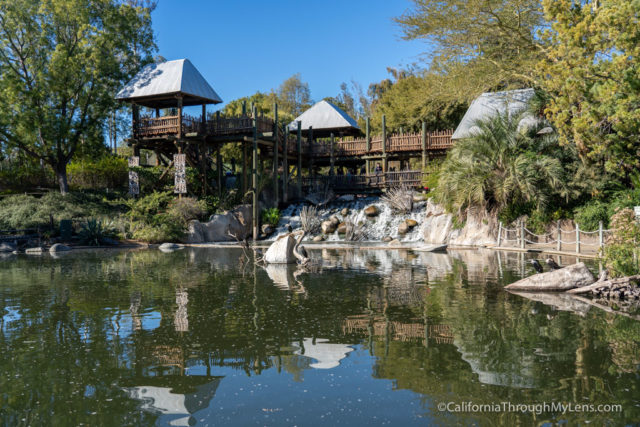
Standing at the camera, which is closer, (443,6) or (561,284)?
(561,284)

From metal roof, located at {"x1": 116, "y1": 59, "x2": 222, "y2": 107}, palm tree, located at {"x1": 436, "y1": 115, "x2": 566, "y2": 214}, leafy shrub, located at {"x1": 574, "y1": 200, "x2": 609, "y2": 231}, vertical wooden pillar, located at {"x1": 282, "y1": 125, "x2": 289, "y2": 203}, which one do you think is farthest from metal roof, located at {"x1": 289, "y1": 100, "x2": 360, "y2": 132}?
leafy shrub, located at {"x1": 574, "y1": 200, "x2": 609, "y2": 231}

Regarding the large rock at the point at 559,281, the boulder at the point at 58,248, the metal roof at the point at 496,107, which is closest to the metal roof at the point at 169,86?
the boulder at the point at 58,248

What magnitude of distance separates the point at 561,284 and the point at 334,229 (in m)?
16.0

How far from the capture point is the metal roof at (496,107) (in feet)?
67.9

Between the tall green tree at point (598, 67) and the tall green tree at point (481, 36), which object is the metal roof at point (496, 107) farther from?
the tall green tree at point (598, 67)

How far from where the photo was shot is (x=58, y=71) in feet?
86.9

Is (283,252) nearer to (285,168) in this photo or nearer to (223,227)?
(223,227)

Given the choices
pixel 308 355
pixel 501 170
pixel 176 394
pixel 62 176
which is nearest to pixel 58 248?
pixel 62 176

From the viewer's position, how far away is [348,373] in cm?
506

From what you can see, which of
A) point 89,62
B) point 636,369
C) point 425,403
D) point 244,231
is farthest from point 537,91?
point 89,62

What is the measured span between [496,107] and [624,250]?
16288mm

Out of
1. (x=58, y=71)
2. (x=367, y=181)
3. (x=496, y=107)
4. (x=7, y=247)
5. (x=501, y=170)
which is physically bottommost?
(x=7, y=247)

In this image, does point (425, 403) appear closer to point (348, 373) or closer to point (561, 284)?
point (348, 373)

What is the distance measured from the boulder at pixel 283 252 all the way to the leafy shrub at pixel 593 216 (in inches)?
386
